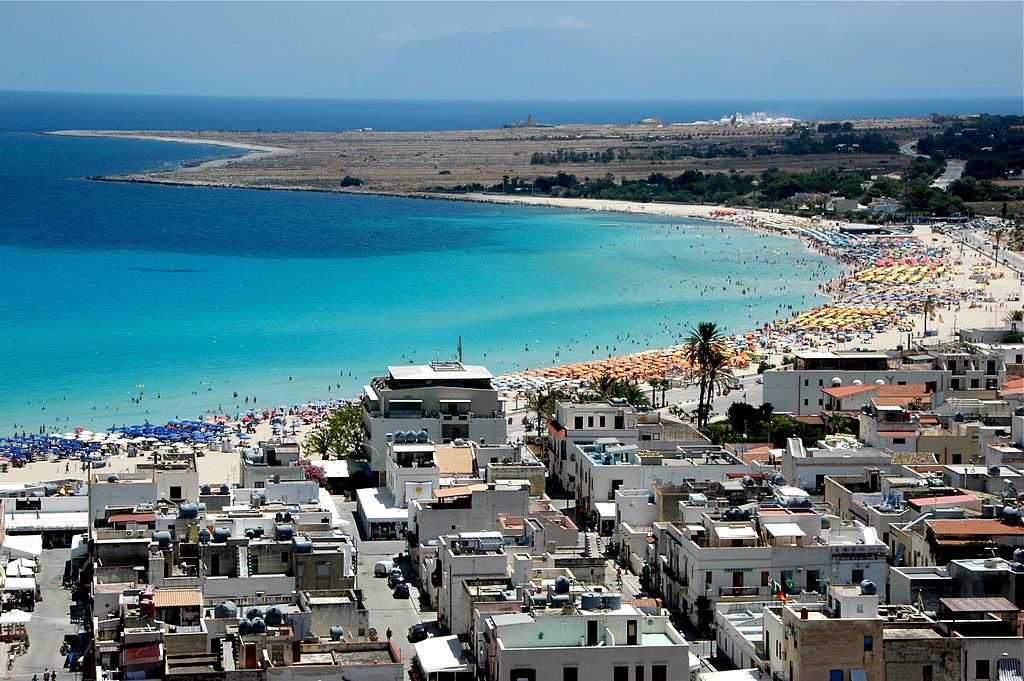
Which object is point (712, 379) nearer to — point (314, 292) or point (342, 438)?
point (342, 438)

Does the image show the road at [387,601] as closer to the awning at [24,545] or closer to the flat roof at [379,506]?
the flat roof at [379,506]

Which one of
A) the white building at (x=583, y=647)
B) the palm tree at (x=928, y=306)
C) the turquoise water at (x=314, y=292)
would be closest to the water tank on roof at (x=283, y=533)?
the white building at (x=583, y=647)

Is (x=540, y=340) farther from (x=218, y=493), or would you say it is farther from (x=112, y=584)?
(x=112, y=584)

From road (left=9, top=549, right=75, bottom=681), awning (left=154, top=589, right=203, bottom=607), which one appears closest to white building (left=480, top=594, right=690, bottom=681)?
awning (left=154, top=589, right=203, bottom=607)

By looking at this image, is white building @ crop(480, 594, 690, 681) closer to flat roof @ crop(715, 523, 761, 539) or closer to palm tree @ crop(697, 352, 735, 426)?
flat roof @ crop(715, 523, 761, 539)

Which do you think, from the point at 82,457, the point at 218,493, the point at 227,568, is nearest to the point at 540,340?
the point at 82,457

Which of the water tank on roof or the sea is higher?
the water tank on roof
